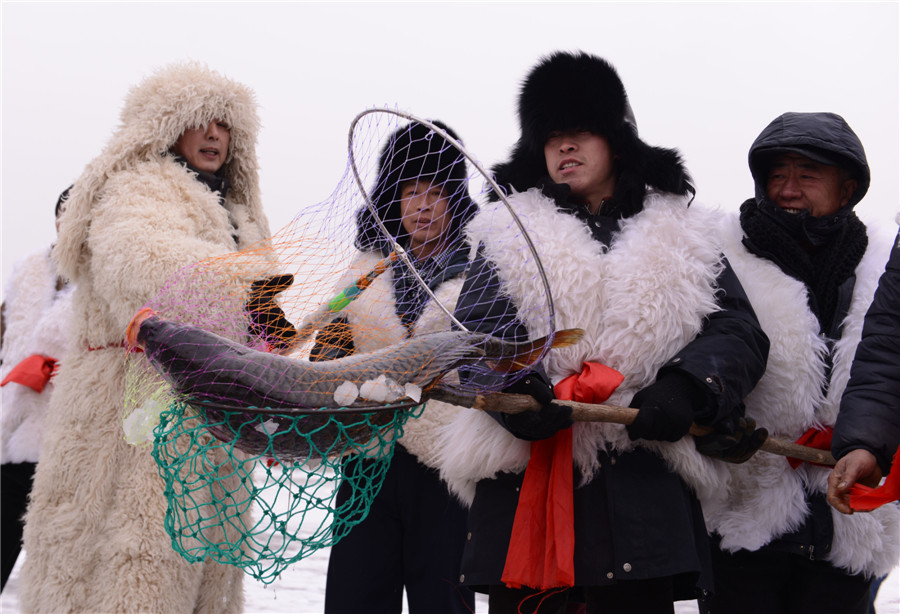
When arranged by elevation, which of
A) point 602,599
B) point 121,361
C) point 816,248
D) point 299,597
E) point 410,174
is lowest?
point 602,599

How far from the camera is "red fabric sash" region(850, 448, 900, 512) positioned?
1919 millimetres

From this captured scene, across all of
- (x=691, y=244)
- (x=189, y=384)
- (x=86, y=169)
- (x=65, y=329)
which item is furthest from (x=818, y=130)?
(x=65, y=329)

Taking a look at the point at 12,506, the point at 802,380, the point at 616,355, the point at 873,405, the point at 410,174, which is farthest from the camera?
the point at 12,506

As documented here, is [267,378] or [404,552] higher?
[267,378]

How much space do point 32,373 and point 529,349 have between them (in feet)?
9.41

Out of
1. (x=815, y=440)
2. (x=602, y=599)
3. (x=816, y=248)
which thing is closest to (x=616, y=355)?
(x=602, y=599)

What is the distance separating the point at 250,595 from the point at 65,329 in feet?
6.31

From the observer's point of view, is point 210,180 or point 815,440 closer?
point 815,440

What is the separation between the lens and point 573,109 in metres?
2.43

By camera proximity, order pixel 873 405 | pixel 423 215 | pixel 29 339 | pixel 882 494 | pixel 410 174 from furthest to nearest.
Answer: pixel 29 339 < pixel 410 174 < pixel 423 215 < pixel 873 405 < pixel 882 494

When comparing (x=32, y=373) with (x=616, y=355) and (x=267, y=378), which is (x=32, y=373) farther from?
(x=616, y=355)

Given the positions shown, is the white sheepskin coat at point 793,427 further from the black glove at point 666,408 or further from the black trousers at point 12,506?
the black trousers at point 12,506

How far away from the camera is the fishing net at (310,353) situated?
1.67m

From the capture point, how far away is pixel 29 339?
4.09m
